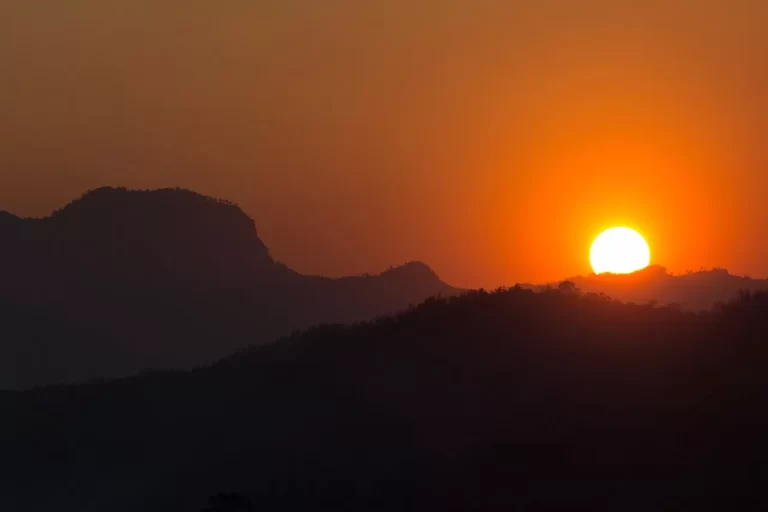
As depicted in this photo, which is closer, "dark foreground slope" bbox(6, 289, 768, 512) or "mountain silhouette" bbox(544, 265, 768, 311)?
"dark foreground slope" bbox(6, 289, 768, 512)

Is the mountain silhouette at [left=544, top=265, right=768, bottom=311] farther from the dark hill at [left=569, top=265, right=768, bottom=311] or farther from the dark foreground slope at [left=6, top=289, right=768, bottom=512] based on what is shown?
the dark foreground slope at [left=6, top=289, right=768, bottom=512]

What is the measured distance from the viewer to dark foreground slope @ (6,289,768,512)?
32.3 metres

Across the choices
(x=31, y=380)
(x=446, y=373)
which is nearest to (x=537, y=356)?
(x=446, y=373)

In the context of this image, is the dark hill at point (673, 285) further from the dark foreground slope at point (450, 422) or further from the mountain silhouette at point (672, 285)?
the dark foreground slope at point (450, 422)

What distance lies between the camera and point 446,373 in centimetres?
4309

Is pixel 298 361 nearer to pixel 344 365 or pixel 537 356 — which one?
pixel 344 365

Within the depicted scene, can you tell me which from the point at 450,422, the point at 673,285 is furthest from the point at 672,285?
the point at 450,422

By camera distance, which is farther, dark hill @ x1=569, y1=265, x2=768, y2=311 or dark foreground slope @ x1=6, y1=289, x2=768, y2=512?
dark hill @ x1=569, y1=265, x2=768, y2=311

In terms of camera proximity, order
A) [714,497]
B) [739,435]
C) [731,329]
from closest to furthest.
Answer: [714,497]
[739,435]
[731,329]

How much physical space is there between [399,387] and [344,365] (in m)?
5.58

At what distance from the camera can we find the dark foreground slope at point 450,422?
32.3m

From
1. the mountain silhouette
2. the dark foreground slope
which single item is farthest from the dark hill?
the dark foreground slope

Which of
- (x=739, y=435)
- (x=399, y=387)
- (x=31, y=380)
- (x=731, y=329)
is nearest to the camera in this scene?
(x=739, y=435)

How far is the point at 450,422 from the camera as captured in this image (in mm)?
38531
